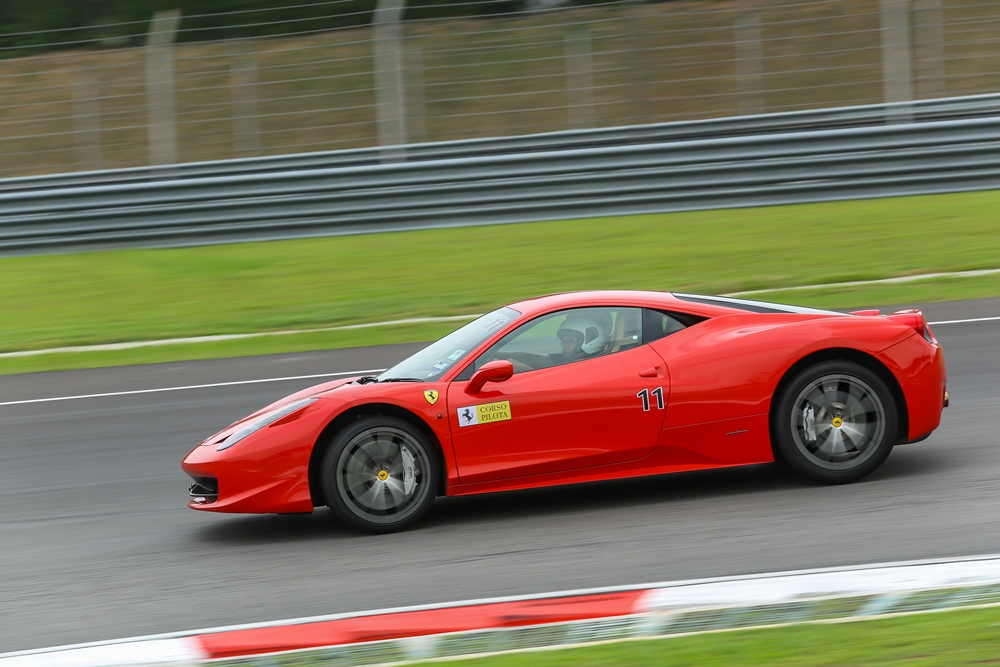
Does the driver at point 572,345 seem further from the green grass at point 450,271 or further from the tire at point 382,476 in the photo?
the green grass at point 450,271

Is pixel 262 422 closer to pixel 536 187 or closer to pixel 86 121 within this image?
pixel 536 187

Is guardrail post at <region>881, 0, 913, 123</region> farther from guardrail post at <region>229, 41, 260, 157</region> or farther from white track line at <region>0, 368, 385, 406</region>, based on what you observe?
guardrail post at <region>229, 41, 260, 157</region>

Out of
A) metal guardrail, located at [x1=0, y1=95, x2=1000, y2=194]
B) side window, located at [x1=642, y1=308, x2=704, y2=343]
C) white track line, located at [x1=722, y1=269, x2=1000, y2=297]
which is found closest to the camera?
side window, located at [x1=642, y1=308, x2=704, y2=343]

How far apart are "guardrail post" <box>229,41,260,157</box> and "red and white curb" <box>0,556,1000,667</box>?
12.8 meters

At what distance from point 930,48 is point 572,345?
1092 centimetres

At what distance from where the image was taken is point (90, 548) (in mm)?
6258

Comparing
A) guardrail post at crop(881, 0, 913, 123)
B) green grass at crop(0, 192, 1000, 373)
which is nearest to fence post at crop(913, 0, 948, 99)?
guardrail post at crop(881, 0, 913, 123)

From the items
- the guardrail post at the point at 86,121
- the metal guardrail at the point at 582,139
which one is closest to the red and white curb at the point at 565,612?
the metal guardrail at the point at 582,139

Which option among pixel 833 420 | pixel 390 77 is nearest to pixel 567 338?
pixel 833 420

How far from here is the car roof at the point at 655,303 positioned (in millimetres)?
6262

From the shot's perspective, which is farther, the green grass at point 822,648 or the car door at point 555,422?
the car door at point 555,422

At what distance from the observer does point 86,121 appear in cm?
1728

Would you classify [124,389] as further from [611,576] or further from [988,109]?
[988,109]

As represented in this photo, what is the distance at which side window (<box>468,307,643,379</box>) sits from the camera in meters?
6.13
